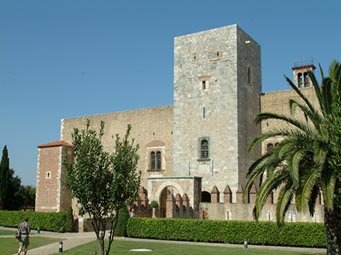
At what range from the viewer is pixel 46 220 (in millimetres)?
32219

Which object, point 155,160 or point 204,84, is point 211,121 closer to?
point 204,84

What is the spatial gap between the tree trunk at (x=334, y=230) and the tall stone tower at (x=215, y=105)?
56.0 feet

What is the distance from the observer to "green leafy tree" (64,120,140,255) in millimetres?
13125

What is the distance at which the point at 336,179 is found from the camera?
1421 cm

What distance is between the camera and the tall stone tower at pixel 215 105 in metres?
33.1

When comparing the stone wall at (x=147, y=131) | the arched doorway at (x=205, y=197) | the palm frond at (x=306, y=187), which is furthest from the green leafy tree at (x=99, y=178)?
the stone wall at (x=147, y=131)

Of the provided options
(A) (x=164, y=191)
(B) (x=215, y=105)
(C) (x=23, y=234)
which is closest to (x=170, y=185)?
(A) (x=164, y=191)

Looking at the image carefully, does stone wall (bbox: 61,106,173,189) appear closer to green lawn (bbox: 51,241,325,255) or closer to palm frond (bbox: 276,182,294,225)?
green lawn (bbox: 51,241,325,255)

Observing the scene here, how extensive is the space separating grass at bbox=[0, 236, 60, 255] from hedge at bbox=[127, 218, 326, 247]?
15.3 ft

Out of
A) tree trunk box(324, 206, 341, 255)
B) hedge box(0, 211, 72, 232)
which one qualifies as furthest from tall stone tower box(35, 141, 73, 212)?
tree trunk box(324, 206, 341, 255)

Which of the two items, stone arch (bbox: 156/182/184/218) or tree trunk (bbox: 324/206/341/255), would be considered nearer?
tree trunk (bbox: 324/206/341/255)

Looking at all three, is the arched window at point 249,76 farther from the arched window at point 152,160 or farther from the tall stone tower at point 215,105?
the arched window at point 152,160

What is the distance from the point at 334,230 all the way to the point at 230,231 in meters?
10.1

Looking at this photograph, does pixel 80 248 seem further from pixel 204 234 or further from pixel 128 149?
pixel 128 149
